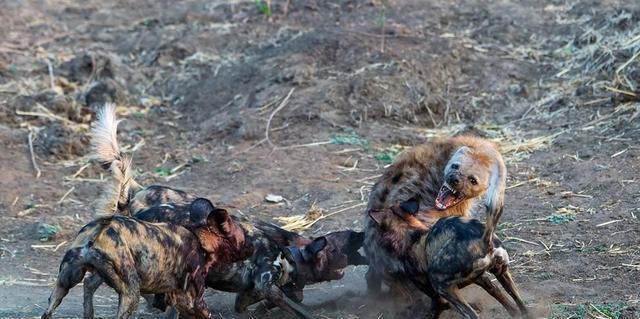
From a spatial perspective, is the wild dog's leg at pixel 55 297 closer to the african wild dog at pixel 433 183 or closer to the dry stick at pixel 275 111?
the african wild dog at pixel 433 183

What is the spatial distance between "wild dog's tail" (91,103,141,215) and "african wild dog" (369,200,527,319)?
1.65 metres

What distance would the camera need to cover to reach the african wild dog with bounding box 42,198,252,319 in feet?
18.4

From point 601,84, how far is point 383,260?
4625 mm

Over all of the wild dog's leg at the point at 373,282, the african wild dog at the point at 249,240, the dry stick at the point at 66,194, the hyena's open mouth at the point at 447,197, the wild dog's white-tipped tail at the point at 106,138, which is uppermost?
the wild dog's white-tipped tail at the point at 106,138

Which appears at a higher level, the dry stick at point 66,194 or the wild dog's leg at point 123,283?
the wild dog's leg at point 123,283

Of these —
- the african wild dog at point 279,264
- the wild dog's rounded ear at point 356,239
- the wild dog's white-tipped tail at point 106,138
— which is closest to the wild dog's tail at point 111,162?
the wild dog's white-tipped tail at point 106,138

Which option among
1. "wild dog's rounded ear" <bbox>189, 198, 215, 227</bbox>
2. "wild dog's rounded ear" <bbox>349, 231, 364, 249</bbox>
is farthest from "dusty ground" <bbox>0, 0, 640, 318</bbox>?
"wild dog's rounded ear" <bbox>189, 198, 215, 227</bbox>

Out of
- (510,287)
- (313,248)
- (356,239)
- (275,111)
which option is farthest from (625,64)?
(510,287)

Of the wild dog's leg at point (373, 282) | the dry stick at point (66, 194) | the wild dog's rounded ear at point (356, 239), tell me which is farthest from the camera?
the dry stick at point (66, 194)

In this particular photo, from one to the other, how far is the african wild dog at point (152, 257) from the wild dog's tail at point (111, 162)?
50cm

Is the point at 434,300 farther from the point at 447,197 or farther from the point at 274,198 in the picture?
the point at 274,198

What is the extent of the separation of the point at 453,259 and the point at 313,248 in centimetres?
127

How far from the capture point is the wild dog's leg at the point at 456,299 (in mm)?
5840

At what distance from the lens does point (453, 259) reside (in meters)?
5.82
